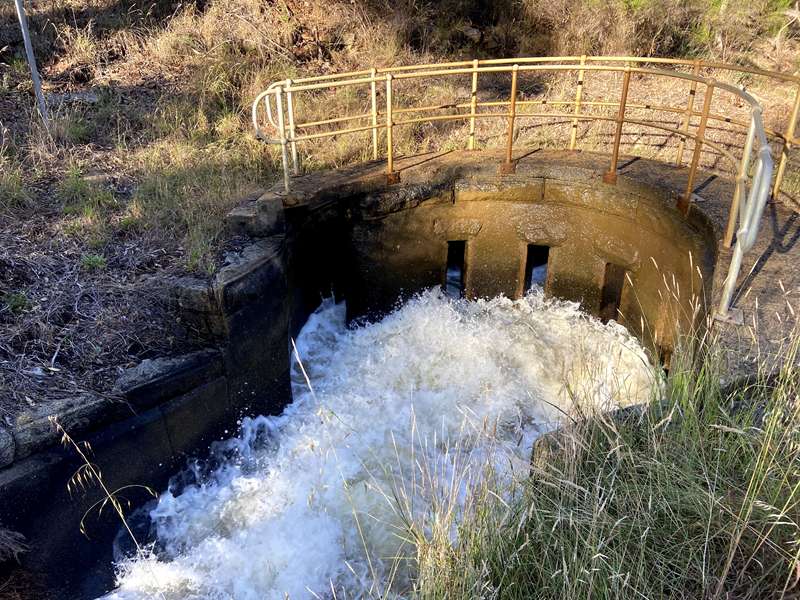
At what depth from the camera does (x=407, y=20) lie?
11.2 meters

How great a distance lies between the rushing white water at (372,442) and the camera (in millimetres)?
3771

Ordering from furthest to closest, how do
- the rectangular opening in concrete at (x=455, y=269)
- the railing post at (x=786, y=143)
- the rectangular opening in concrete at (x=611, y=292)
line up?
the rectangular opening in concrete at (x=455, y=269)
the rectangular opening in concrete at (x=611, y=292)
the railing post at (x=786, y=143)

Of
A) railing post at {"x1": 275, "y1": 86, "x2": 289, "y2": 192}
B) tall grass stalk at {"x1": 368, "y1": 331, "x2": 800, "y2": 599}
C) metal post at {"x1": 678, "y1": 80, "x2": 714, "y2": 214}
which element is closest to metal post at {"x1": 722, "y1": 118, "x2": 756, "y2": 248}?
metal post at {"x1": 678, "y1": 80, "x2": 714, "y2": 214}

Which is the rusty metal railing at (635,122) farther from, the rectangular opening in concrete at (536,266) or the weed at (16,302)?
the weed at (16,302)

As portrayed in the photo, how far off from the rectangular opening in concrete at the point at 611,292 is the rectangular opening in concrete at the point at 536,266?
691 millimetres

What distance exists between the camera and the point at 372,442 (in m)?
4.97

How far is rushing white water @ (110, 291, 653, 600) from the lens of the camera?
3.77 meters

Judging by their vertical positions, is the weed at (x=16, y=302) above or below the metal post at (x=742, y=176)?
below

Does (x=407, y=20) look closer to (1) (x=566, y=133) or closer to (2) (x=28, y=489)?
(1) (x=566, y=133)

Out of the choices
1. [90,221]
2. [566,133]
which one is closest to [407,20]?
[566,133]

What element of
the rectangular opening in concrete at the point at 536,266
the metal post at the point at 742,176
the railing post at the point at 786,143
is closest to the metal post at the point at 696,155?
the railing post at the point at 786,143

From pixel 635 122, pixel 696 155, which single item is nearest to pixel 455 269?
pixel 635 122

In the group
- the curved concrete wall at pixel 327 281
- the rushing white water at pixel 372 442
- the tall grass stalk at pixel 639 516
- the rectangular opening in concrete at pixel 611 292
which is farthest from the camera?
the rectangular opening in concrete at pixel 611 292

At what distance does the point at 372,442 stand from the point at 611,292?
131 inches
